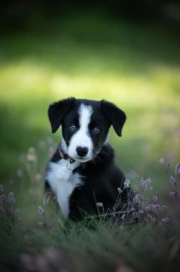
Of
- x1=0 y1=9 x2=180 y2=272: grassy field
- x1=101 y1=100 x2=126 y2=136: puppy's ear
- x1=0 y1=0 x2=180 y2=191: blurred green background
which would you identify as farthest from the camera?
x1=0 y1=0 x2=180 y2=191: blurred green background

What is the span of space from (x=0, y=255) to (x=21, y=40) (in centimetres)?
1206

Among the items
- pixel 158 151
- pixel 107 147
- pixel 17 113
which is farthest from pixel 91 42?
pixel 107 147

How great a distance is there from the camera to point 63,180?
4840 mm

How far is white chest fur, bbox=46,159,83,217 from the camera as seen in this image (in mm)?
4754

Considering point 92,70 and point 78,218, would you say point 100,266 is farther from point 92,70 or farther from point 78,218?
point 92,70

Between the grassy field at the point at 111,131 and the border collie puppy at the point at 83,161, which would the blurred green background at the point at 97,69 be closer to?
the grassy field at the point at 111,131

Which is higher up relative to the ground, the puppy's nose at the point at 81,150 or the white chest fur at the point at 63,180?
the puppy's nose at the point at 81,150

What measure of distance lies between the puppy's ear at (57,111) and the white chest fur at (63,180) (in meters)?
0.40

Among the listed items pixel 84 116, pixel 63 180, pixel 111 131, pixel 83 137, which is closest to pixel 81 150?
pixel 83 137

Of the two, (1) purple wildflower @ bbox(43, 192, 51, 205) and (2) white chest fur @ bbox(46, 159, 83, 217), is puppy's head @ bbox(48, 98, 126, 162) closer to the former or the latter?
(2) white chest fur @ bbox(46, 159, 83, 217)

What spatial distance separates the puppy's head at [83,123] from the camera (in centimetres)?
450

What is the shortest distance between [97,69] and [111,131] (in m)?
4.31

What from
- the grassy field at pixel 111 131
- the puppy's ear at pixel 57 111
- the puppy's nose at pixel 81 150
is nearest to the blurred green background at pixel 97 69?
the grassy field at pixel 111 131

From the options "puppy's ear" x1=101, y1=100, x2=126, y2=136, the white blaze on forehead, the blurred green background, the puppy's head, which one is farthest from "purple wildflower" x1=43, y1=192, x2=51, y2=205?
the blurred green background
